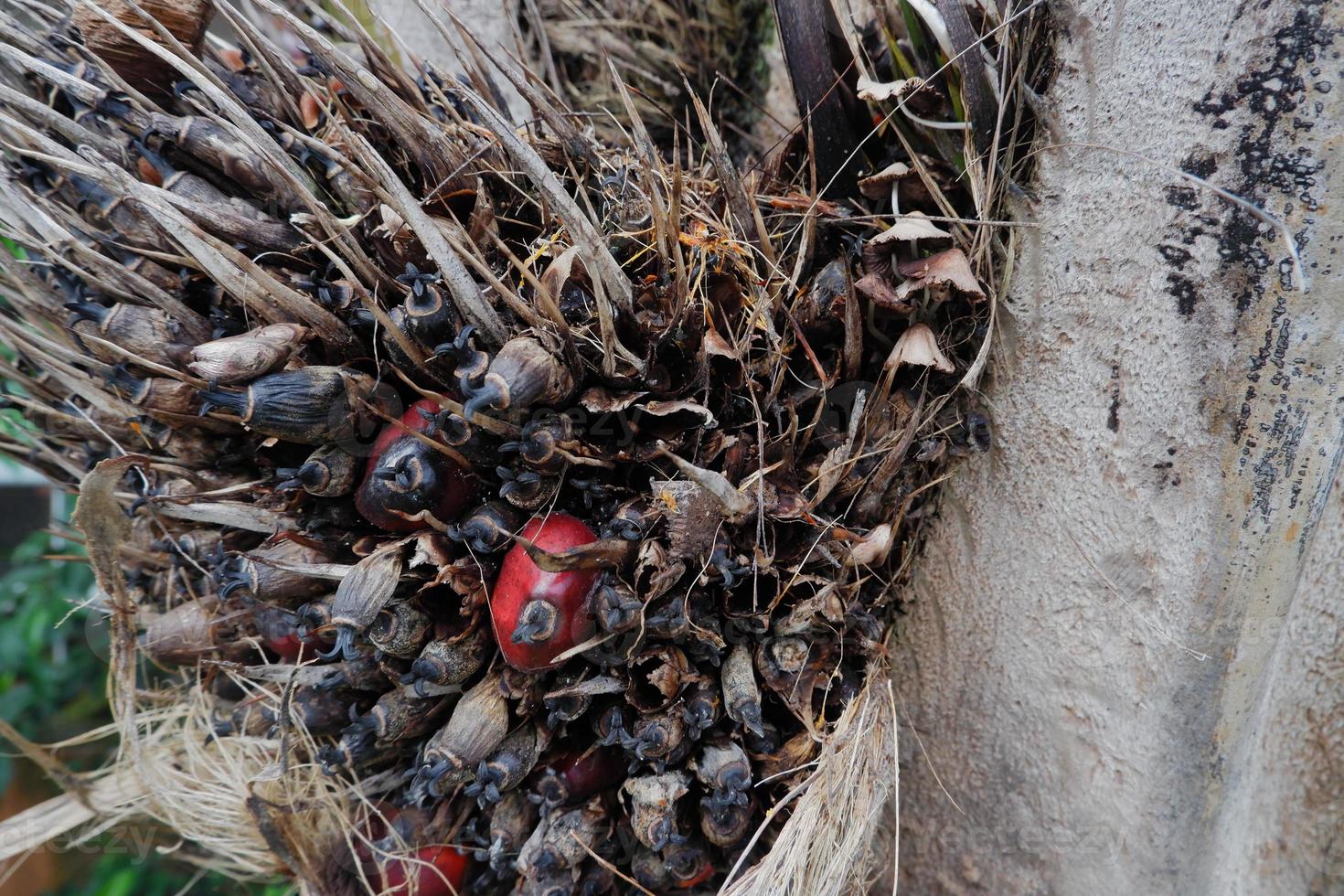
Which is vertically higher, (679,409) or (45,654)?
(679,409)

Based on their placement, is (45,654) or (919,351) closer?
(919,351)

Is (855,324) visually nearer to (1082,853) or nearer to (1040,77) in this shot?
(1040,77)

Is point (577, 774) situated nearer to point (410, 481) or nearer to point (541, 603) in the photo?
point (541, 603)

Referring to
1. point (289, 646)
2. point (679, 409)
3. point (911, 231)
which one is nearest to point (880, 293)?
point (911, 231)

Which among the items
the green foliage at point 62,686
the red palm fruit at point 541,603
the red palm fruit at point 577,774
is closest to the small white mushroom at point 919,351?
the red palm fruit at point 541,603

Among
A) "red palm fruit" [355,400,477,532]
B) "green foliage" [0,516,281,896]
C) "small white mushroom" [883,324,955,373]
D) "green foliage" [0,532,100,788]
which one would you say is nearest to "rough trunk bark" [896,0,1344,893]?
"small white mushroom" [883,324,955,373]

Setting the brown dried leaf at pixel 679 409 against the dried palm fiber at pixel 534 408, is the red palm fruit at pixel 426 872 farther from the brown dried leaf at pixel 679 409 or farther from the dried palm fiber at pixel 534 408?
the brown dried leaf at pixel 679 409

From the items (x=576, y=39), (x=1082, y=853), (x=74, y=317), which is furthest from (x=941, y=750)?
(x=576, y=39)
